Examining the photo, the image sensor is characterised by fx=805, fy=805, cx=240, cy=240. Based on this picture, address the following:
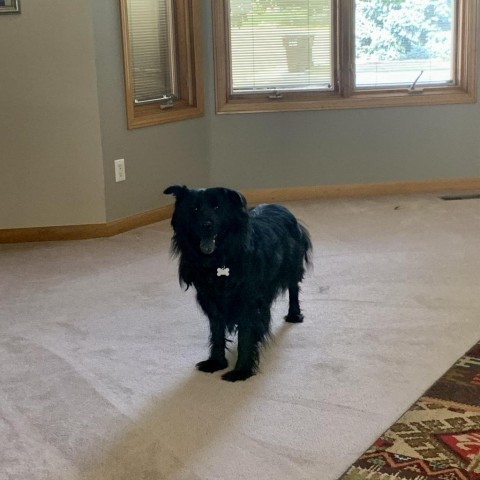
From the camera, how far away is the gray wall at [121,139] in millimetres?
4418

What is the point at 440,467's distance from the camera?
2.09 m

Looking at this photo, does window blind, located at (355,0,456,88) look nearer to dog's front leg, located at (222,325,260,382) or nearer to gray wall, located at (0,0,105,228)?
gray wall, located at (0,0,105,228)

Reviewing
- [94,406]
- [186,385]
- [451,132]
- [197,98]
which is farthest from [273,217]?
[451,132]

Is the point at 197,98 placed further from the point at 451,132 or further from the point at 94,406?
the point at 94,406

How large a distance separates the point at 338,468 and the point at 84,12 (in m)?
3.11

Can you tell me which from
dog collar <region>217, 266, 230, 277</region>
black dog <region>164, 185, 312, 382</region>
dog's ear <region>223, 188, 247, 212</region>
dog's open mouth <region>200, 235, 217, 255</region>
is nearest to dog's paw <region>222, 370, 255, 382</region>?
black dog <region>164, 185, 312, 382</region>

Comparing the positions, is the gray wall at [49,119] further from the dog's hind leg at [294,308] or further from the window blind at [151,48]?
the dog's hind leg at [294,308]

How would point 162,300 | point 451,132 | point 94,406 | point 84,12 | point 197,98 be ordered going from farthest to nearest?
point 451,132
point 197,98
point 84,12
point 162,300
point 94,406

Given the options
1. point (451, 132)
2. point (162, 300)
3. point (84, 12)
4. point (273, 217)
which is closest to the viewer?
point (273, 217)

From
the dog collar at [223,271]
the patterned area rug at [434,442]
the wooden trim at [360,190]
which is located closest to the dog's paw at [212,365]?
the dog collar at [223,271]

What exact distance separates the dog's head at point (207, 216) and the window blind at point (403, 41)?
3.14m

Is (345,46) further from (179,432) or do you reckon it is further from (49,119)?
(179,432)

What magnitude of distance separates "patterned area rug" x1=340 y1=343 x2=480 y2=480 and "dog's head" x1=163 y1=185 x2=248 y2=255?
792 millimetres

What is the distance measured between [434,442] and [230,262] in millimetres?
857
